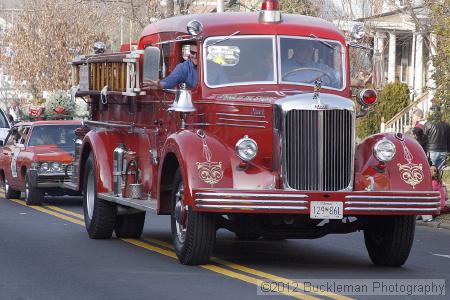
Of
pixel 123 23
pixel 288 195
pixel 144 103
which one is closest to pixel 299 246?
pixel 144 103

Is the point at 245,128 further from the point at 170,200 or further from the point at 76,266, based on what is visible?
the point at 76,266

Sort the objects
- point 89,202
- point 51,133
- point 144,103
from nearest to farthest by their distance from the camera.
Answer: point 144,103 < point 89,202 < point 51,133

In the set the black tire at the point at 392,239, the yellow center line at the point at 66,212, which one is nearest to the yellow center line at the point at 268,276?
the black tire at the point at 392,239

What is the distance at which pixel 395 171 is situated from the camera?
13000mm

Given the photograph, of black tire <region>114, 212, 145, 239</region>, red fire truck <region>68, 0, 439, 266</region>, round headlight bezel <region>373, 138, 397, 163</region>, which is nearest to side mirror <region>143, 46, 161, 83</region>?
red fire truck <region>68, 0, 439, 266</region>

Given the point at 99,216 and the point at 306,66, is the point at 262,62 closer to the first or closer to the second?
the point at 306,66

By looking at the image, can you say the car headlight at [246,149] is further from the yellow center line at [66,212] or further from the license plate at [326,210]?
the yellow center line at [66,212]

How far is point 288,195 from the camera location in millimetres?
12438

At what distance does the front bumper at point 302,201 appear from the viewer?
12352 mm

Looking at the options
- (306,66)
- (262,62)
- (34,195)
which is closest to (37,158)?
(34,195)

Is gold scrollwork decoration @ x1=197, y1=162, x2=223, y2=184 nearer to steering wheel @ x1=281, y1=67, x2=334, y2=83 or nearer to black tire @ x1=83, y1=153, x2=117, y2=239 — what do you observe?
steering wheel @ x1=281, y1=67, x2=334, y2=83

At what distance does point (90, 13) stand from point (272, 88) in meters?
45.3

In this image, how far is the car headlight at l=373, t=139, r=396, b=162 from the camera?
511 inches

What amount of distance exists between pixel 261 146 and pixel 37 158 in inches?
437
